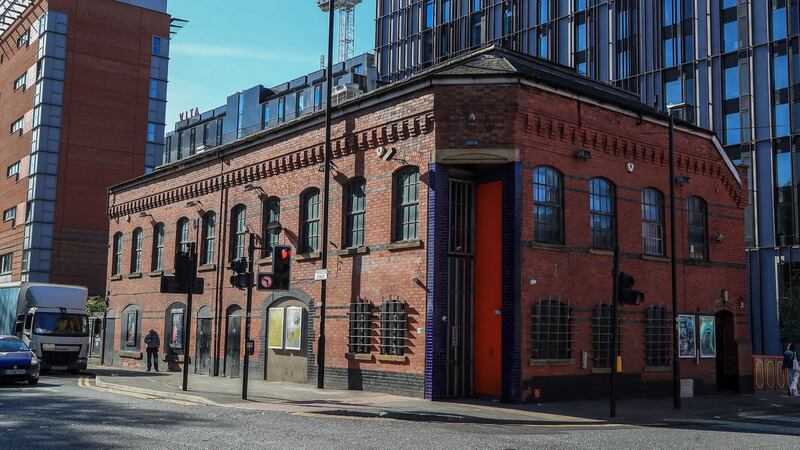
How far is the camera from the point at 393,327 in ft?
64.6

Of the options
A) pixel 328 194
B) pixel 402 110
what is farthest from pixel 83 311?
pixel 402 110

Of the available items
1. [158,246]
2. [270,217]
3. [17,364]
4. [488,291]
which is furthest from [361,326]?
[158,246]

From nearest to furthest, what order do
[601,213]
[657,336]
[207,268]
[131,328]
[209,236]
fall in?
[601,213]
[657,336]
[207,268]
[209,236]
[131,328]

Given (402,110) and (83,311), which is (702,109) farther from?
(83,311)

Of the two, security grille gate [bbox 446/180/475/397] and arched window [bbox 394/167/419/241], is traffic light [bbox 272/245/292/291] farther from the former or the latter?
security grille gate [bbox 446/180/475/397]

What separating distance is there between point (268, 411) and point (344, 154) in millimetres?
8887

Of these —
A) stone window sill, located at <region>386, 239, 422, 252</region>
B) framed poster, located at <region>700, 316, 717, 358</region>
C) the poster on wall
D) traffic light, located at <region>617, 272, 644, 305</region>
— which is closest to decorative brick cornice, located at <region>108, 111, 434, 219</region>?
stone window sill, located at <region>386, 239, 422, 252</region>

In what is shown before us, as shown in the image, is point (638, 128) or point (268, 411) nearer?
point (268, 411)

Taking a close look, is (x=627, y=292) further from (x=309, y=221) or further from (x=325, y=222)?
(x=309, y=221)

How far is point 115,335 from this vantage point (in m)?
34.5

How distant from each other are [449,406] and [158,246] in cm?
1939

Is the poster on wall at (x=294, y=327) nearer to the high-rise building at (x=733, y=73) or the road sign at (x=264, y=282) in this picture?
the road sign at (x=264, y=282)

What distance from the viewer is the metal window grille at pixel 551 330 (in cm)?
1877

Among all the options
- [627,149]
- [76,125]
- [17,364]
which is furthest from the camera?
[76,125]
